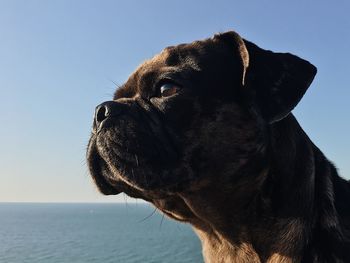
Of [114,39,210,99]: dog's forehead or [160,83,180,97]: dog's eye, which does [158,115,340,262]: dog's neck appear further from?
[114,39,210,99]: dog's forehead

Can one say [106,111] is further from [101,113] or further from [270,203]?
[270,203]

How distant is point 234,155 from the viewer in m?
5.97

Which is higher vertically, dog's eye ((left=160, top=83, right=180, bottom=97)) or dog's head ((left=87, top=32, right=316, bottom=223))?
dog's eye ((left=160, top=83, right=180, bottom=97))

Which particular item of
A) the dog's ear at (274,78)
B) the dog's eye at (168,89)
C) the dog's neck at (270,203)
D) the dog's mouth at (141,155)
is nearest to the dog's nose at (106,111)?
the dog's mouth at (141,155)

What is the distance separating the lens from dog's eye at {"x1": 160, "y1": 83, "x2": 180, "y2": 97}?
626 centimetres

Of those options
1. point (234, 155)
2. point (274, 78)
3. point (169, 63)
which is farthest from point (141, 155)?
point (274, 78)

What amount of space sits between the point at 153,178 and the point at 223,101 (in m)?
1.18

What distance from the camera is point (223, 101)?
6.16 metres

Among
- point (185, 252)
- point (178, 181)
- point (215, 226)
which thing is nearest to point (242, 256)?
point (215, 226)

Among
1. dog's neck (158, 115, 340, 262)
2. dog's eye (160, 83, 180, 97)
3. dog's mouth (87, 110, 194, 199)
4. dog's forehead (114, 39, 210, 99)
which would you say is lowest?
dog's neck (158, 115, 340, 262)

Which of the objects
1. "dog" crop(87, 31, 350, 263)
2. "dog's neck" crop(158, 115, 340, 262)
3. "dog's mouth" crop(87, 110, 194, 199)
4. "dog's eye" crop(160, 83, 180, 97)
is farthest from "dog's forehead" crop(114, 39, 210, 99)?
"dog's neck" crop(158, 115, 340, 262)

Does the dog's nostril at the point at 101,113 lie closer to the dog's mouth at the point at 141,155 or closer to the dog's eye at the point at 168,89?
the dog's mouth at the point at 141,155

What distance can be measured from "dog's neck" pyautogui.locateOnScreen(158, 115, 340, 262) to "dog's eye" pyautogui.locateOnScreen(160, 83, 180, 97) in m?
1.15

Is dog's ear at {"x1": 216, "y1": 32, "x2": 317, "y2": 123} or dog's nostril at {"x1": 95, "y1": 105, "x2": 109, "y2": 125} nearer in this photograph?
dog's ear at {"x1": 216, "y1": 32, "x2": 317, "y2": 123}
